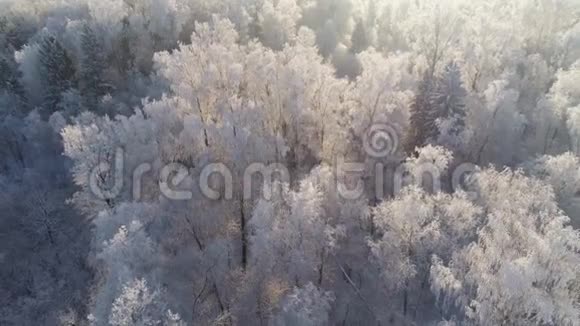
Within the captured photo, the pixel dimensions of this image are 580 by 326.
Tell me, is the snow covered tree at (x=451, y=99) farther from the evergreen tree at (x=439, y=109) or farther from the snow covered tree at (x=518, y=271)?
the snow covered tree at (x=518, y=271)

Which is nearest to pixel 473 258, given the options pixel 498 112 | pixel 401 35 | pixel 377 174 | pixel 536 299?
pixel 536 299

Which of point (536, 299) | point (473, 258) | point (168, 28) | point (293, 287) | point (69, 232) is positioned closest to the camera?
point (536, 299)

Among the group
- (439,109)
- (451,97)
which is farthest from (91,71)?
(451,97)

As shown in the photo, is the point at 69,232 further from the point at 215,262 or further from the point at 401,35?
the point at 401,35

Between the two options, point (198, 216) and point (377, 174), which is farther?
point (377, 174)
